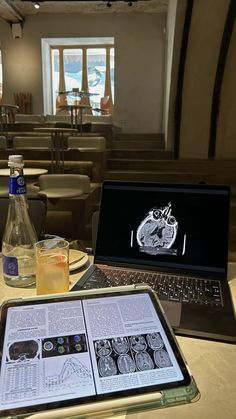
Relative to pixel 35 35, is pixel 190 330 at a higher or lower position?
lower

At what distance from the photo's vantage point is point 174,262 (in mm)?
917

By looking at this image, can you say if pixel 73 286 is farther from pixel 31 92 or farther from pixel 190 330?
pixel 31 92

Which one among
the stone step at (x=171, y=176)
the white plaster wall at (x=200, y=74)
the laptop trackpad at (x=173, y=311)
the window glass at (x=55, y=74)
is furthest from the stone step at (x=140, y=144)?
the laptop trackpad at (x=173, y=311)

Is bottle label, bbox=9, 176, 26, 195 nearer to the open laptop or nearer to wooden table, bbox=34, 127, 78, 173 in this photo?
the open laptop

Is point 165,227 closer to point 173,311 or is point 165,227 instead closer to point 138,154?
point 173,311

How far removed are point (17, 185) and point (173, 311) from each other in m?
0.44

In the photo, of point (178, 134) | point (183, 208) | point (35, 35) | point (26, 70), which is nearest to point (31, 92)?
point (26, 70)

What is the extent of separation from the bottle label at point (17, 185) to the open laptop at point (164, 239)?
25 cm

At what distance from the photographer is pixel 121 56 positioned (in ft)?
26.2

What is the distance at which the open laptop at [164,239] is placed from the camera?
2.85 feet

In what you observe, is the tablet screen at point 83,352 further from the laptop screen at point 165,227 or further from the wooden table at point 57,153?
the wooden table at point 57,153

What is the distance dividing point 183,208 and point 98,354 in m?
0.48

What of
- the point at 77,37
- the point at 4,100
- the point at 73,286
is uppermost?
the point at 77,37

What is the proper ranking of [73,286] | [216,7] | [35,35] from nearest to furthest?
1. [73,286]
2. [216,7]
3. [35,35]
